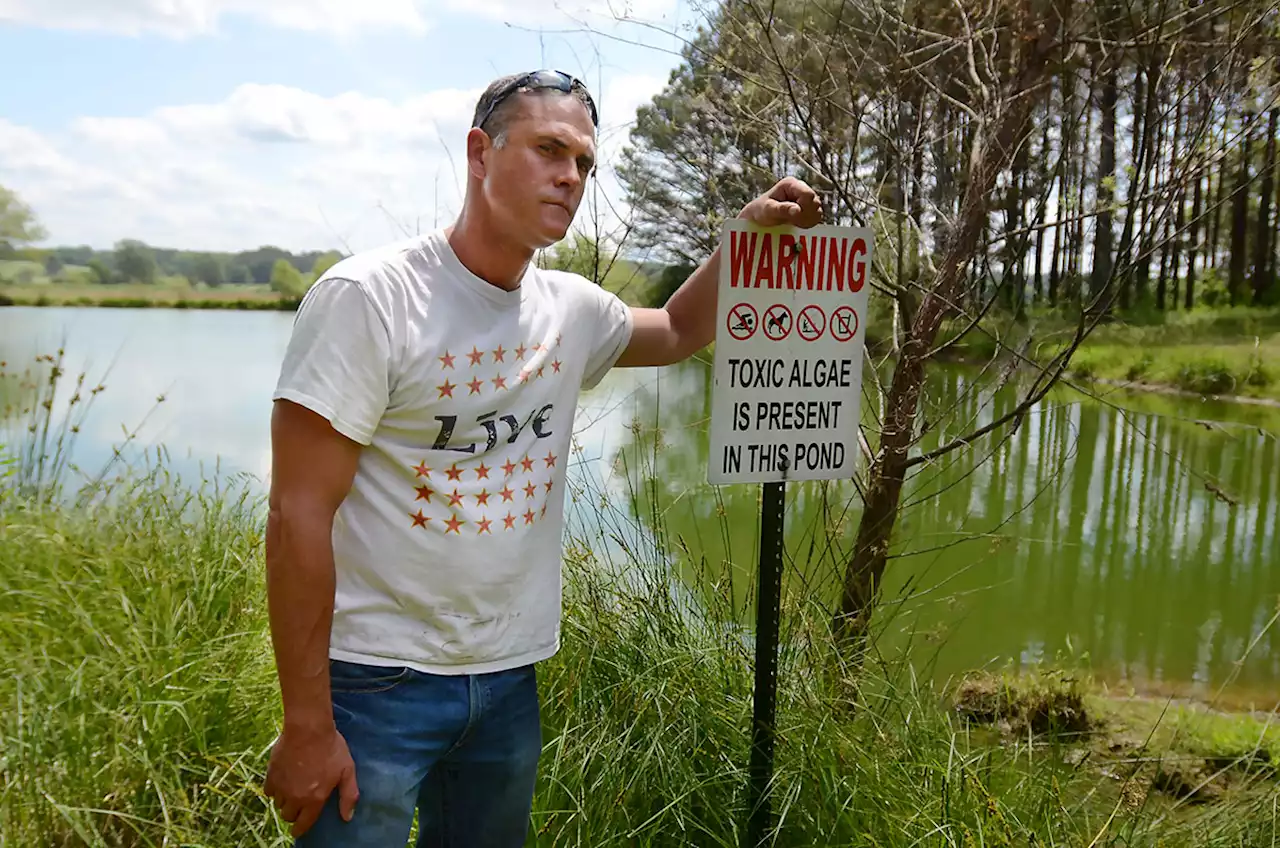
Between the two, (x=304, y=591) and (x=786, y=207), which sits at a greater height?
(x=786, y=207)

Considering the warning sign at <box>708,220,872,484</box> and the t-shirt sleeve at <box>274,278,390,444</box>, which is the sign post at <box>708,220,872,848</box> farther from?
the t-shirt sleeve at <box>274,278,390,444</box>

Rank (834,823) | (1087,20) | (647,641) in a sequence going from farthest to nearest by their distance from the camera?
(1087,20) < (647,641) < (834,823)

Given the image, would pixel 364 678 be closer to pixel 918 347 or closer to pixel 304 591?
pixel 304 591

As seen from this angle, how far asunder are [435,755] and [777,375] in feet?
2.79

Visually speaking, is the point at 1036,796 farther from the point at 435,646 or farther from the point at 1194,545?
the point at 1194,545

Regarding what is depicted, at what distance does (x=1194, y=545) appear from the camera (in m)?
7.35

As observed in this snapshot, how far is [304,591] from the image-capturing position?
4.09 ft

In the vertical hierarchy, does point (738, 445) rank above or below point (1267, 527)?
above

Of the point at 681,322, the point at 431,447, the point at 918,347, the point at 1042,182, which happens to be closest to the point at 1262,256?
the point at 1042,182

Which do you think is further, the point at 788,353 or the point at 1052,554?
the point at 1052,554

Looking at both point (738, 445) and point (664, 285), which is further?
point (664, 285)

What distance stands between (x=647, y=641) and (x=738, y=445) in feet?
2.92

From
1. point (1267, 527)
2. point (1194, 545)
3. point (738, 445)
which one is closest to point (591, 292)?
point (738, 445)

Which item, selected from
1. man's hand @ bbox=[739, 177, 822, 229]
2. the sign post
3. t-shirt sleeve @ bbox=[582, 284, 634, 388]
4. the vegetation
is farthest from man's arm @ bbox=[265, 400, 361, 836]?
the vegetation
